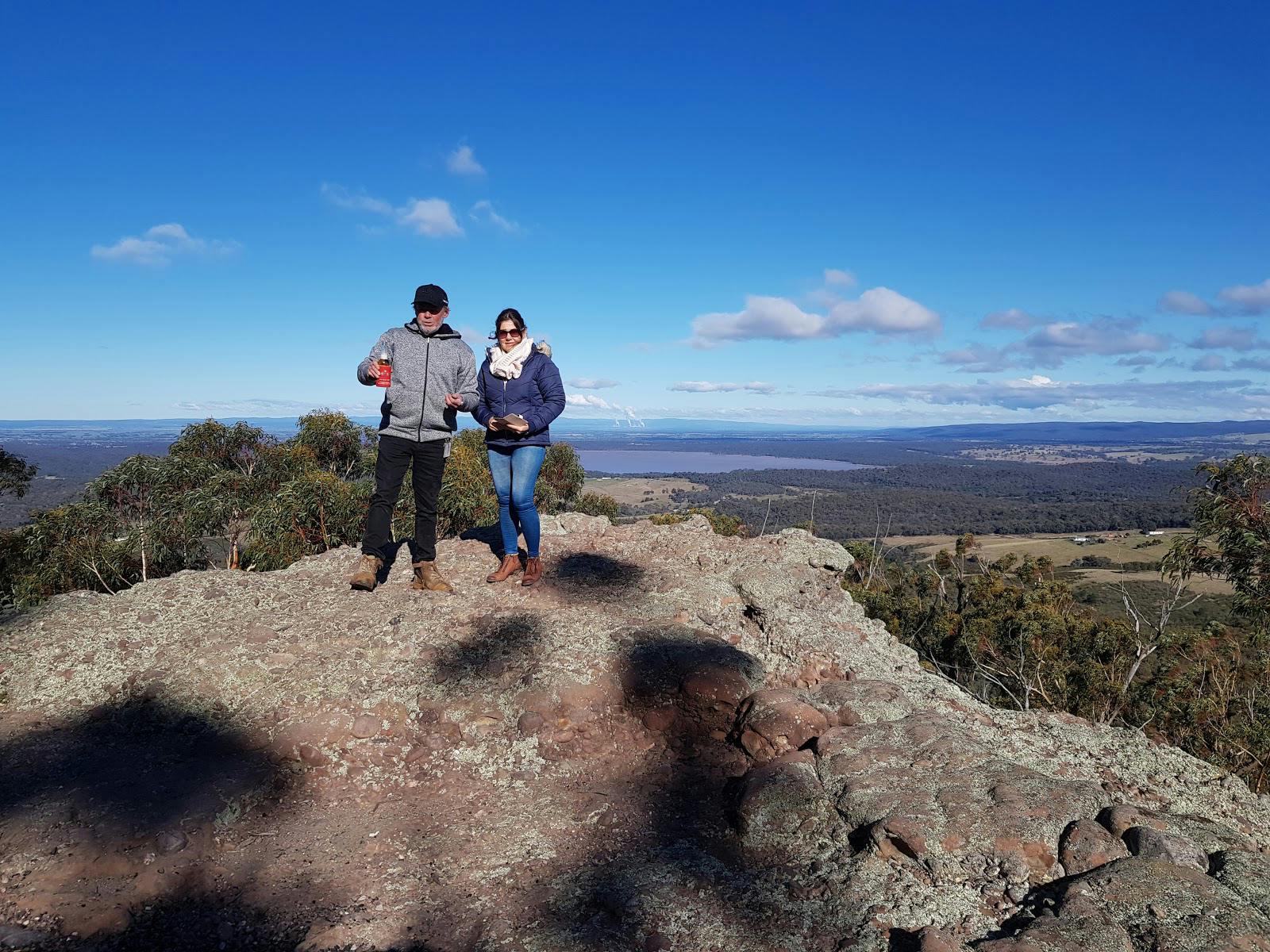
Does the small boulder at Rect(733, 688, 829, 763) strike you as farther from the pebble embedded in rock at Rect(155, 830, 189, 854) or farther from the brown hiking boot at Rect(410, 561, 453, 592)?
the pebble embedded in rock at Rect(155, 830, 189, 854)

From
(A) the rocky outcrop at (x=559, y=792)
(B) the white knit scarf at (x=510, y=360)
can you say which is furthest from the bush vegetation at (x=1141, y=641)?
(B) the white knit scarf at (x=510, y=360)

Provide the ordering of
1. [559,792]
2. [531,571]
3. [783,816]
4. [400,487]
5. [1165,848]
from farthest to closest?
1. [531,571]
2. [400,487]
3. [559,792]
4. [783,816]
5. [1165,848]

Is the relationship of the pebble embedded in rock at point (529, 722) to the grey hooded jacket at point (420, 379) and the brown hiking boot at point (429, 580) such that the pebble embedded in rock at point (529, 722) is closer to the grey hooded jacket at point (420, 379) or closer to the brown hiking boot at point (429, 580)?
the brown hiking boot at point (429, 580)

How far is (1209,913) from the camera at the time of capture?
Result: 2619 millimetres

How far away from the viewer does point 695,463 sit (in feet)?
562

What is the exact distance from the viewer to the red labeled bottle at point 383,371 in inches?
213

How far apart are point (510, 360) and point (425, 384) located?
0.72 meters

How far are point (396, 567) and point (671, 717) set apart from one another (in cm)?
339

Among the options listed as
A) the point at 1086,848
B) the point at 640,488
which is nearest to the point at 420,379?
the point at 1086,848

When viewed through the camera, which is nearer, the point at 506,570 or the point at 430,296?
the point at 430,296

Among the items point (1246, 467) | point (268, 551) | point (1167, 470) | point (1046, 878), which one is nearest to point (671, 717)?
point (1046, 878)

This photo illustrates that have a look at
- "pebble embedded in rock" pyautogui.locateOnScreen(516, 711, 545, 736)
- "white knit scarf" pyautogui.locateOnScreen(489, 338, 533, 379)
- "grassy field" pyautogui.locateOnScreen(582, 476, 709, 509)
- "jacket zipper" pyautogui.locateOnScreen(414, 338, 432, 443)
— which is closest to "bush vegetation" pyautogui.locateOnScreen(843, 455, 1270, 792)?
"pebble embedded in rock" pyautogui.locateOnScreen(516, 711, 545, 736)

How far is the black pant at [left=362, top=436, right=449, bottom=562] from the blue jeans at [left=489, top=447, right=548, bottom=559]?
19.0 inches

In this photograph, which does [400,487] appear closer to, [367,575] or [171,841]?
[367,575]
